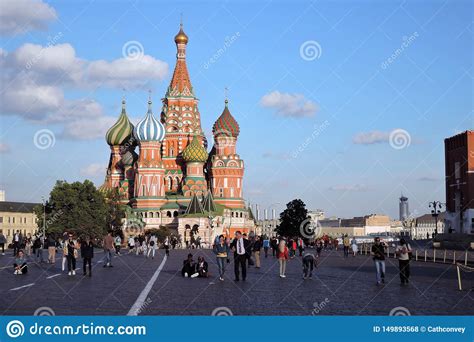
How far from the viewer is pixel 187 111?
11612 cm

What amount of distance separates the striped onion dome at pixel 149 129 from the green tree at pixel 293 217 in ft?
65.9

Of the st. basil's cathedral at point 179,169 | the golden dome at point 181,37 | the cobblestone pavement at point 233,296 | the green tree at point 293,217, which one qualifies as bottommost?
A: the cobblestone pavement at point 233,296

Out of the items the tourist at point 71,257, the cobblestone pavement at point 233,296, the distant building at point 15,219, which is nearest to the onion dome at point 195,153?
the distant building at point 15,219

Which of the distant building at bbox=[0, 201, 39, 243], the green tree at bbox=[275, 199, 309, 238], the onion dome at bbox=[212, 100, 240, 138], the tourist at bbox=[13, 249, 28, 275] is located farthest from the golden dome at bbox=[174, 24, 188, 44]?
the tourist at bbox=[13, 249, 28, 275]

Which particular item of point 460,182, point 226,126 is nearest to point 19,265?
point 460,182

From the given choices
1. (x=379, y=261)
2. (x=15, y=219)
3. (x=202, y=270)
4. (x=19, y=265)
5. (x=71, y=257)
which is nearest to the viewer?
(x=379, y=261)

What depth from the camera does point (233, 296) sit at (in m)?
17.1

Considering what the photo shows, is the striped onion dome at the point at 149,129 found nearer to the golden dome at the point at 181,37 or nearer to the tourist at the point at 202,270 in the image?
the golden dome at the point at 181,37

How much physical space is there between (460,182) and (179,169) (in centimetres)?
4593

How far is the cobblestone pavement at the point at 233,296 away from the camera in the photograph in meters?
14.0

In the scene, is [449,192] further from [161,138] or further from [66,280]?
[66,280]

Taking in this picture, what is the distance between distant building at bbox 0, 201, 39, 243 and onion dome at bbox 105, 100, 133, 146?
27567 millimetres

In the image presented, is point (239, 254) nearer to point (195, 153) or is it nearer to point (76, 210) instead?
point (76, 210)
